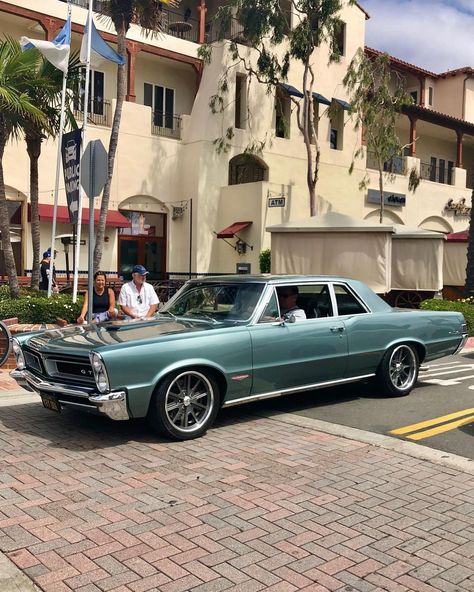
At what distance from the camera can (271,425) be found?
6414mm

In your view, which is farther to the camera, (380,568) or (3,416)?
(3,416)

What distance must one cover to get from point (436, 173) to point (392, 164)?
23.4ft

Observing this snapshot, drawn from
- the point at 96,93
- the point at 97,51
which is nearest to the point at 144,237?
the point at 96,93

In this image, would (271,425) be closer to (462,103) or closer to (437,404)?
(437,404)

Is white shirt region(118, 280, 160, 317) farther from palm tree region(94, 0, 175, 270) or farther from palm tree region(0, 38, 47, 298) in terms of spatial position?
palm tree region(94, 0, 175, 270)

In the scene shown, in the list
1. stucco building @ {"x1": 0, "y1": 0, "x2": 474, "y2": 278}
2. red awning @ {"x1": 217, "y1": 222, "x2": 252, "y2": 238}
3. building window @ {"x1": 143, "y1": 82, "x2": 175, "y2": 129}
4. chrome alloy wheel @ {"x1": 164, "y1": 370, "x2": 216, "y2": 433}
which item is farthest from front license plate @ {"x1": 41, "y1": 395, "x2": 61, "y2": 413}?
building window @ {"x1": 143, "y1": 82, "x2": 175, "y2": 129}

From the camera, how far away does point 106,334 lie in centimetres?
600

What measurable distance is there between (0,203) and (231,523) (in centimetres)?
889

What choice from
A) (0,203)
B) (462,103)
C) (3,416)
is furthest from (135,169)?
(462,103)

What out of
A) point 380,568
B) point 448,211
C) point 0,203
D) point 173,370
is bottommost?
point 380,568

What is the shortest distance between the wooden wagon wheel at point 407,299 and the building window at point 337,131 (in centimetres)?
1168

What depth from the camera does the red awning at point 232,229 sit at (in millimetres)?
23109

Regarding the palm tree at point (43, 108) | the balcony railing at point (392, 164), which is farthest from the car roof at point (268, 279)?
the balcony railing at point (392, 164)

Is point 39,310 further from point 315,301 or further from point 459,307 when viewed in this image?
point 459,307
